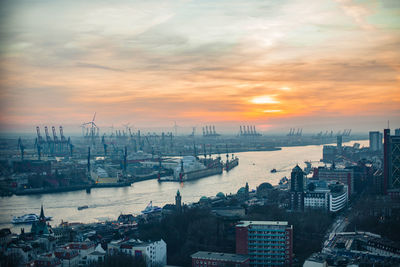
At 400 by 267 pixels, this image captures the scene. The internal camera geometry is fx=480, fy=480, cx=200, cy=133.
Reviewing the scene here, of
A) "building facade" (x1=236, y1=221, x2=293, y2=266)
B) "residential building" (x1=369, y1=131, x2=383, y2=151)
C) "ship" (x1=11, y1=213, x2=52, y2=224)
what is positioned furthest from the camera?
"residential building" (x1=369, y1=131, x2=383, y2=151)

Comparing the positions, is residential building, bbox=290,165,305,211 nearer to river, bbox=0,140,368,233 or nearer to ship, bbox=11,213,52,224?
river, bbox=0,140,368,233

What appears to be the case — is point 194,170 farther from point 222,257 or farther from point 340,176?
point 222,257

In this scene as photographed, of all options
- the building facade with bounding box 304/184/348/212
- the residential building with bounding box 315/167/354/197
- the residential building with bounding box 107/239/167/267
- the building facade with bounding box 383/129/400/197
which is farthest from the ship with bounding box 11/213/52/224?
the building facade with bounding box 383/129/400/197

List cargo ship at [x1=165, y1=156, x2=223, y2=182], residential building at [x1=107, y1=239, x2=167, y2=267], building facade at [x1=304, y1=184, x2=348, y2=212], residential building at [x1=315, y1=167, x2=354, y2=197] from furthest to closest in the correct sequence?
cargo ship at [x1=165, y1=156, x2=223, y2=182] < residential building at [x1=315, y1=167, x2=354, y2=197] < building facade at [x1=304, y1=184, x2=348, y2=212] < residential building at [x1=107, y1=239, x2=167, y2=267]

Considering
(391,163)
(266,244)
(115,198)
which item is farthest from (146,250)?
(391,163)

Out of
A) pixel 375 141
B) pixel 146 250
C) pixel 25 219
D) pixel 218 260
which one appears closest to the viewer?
pixel 218 260

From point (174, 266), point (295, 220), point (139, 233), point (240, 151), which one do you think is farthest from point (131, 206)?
point (240, 151)

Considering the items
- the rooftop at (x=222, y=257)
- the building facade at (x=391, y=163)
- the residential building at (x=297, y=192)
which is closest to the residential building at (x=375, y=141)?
the building facade at (x=391, y=163)

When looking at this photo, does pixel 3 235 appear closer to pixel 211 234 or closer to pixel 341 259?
pixel 211 234
